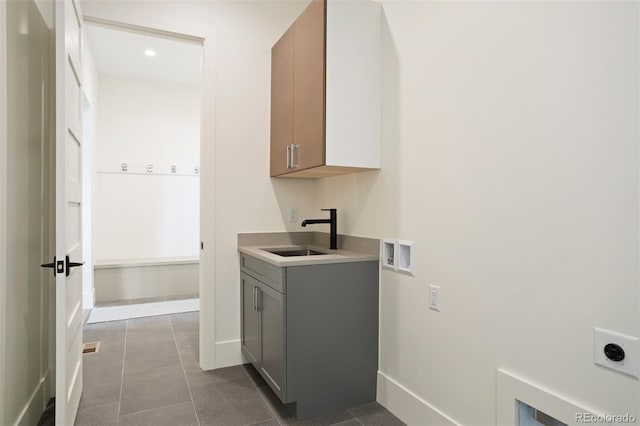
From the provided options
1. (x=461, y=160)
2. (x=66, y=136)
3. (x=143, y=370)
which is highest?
(x=66, y=136)

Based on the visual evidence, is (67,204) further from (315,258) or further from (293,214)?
(293,214)

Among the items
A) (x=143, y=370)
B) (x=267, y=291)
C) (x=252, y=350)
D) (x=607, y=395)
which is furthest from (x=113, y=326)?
(x=607, y=395)

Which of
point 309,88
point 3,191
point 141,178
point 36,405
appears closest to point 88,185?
point 141,178

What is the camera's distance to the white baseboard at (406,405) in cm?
177

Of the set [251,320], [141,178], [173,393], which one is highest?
[141,178]

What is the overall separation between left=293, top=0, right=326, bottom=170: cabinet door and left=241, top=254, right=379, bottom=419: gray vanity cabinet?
657mm

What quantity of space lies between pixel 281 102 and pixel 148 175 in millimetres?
3166

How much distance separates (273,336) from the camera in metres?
2.08

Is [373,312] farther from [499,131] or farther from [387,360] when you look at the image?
[499,131]

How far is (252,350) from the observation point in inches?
96.7

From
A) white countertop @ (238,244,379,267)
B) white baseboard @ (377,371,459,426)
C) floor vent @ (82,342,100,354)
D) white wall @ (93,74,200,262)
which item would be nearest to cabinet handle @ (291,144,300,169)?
white countertop @ (238,244,379,267)

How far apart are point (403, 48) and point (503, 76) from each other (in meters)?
0.70

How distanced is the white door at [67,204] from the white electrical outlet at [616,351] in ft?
6.60

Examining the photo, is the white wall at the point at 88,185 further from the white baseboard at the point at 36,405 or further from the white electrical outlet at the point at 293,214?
the white electrical outlet at the point at 293,214
